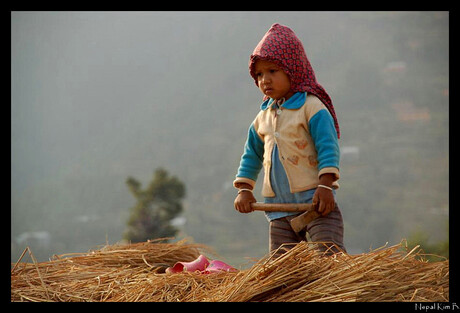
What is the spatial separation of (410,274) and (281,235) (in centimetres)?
71

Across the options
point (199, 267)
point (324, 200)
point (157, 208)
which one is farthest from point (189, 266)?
point (157, 208)

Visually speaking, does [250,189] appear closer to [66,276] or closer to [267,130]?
[267,130]

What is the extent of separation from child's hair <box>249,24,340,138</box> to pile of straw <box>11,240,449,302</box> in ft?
2.74

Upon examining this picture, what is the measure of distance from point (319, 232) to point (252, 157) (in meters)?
0.56

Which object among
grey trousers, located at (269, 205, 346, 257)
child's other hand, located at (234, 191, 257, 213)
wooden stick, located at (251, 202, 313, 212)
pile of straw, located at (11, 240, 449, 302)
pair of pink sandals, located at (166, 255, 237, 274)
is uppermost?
child's other hand, located at (234, 191, 257, 213)

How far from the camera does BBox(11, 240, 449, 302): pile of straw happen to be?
2.10 meters

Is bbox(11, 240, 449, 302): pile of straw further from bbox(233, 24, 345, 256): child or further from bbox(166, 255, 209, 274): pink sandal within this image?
bbox(233, 24, 345, 256): child

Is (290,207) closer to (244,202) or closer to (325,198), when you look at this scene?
(325,198)

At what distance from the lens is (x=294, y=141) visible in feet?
8.93

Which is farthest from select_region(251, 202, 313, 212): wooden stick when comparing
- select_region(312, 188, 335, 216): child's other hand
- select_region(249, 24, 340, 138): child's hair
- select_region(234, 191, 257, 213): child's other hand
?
select_region(249, 24, 340, 138): child's hair

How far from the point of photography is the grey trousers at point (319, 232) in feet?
8.61

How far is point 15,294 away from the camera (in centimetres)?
240

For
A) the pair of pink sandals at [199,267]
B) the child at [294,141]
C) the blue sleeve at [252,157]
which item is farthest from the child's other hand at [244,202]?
the pair of pink sandals at [199,267]

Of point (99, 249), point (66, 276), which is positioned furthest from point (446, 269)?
point (99, 249)
